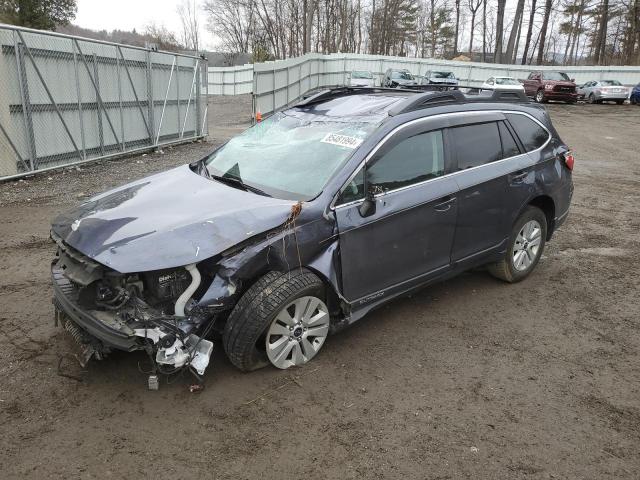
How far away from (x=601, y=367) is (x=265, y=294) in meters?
2.52

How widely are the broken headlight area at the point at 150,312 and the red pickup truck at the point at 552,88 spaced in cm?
3100

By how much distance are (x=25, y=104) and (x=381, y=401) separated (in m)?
8.27

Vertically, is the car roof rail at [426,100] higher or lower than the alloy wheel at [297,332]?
higher

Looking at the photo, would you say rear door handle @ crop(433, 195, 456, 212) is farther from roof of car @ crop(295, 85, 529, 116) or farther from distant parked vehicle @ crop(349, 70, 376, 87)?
distant parked vehicle @ crop(349, 70, 376, 87)

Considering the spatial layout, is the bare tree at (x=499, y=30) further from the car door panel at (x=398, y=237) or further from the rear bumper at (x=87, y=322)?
the rear bumper at (x=87, y=322)

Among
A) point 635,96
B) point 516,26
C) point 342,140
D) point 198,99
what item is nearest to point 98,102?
point 198,99

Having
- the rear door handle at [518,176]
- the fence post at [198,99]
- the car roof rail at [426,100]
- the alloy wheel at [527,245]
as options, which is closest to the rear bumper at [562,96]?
the fence post at [198,99]

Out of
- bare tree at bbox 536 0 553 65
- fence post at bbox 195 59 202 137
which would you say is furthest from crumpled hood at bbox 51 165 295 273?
bare tree at bbox 536 0 553 65

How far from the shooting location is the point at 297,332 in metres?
3.47

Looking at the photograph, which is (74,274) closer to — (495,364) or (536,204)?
(495,364)

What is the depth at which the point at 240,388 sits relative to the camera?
332 centimetres

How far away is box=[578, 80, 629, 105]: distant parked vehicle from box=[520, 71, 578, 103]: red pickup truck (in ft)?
3.60

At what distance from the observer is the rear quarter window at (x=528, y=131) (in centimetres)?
495

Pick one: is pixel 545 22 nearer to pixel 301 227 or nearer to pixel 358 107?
pixel 358 107
